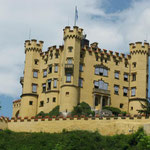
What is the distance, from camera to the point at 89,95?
271 ft

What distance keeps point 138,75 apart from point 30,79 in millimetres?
20399

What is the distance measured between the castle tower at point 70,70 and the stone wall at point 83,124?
13131mm

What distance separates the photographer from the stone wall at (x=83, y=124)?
197 feet

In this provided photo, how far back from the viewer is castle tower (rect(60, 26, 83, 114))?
78.7 metres

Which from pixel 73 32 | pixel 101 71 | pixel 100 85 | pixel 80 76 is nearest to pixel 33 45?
pixel 73 32

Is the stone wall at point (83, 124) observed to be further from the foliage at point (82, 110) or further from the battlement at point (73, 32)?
the battlement at point (73, 32)

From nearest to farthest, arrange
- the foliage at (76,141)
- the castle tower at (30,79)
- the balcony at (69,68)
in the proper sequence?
the foliage at (76,141), the balcony at (69,68), the castle tower at (30,79)

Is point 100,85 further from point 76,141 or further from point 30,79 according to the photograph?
point 76,141

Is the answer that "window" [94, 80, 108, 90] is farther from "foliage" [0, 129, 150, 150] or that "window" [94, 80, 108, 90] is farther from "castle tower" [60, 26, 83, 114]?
"foliage" [0, 129, 150, 150]

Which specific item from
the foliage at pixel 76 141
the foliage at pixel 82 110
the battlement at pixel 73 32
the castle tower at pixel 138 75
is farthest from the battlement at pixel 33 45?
the foliage at pixel 76 141

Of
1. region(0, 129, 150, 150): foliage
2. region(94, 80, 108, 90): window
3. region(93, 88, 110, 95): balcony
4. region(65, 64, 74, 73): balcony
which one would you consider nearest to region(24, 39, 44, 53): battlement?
region(65, 64, 74, 73): balcony

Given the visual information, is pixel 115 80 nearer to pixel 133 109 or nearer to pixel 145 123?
pixel 133 109

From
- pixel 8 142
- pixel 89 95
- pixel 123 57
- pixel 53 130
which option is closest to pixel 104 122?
pixel 53 130

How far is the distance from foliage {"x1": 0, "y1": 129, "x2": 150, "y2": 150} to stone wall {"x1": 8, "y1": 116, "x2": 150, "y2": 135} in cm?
212
